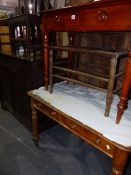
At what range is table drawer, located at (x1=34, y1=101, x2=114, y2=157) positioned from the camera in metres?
0.94

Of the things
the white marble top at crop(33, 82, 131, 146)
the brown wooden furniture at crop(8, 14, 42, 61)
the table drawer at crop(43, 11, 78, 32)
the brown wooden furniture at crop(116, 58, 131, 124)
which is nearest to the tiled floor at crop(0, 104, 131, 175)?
the white marble top at crop(33, 82, 131, 146)

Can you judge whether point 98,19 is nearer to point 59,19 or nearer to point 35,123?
point 59,19

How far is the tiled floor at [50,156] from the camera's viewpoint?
147 centimetres

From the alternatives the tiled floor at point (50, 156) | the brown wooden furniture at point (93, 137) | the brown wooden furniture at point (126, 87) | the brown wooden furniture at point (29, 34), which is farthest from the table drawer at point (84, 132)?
the brown wooden furniture at point (29, 34)

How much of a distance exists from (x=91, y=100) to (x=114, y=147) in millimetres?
470

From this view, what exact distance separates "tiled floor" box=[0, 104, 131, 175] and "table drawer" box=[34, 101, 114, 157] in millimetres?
562

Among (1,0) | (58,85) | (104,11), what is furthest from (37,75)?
(1,0)

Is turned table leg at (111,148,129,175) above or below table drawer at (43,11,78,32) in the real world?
below

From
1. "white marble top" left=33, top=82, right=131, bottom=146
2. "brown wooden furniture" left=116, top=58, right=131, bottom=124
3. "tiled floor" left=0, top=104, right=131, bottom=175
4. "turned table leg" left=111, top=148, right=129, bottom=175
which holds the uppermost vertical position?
"brown wooden furniture" left=116, top=58, right=131, bottom=124

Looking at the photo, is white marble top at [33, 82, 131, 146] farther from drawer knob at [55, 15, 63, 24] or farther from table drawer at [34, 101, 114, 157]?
drawer knob at [55, 15, 63, 24]

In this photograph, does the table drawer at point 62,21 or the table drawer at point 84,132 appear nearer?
the table drawer at point 84,132

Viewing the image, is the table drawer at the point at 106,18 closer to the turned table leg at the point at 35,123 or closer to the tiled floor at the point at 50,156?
the turned table leg at the point at 35,123

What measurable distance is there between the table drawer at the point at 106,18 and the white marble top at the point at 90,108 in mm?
556

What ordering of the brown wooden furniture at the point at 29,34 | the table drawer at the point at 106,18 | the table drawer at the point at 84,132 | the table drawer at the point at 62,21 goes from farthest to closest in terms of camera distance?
the brown wooden furniture at the point at 29,34, the table drawer at the point at 62,21, the table drawer at the point at 84,132, the table drawer at the point at 106,18
